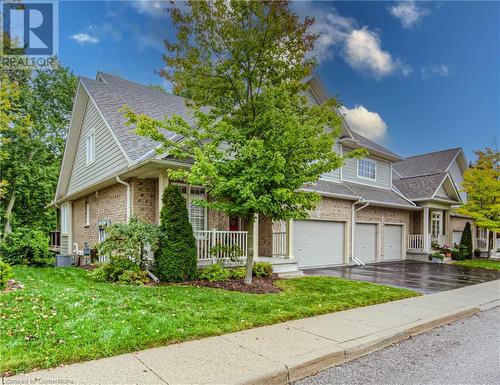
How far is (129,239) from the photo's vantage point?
29.5 feet

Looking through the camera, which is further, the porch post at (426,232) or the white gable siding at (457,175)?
the white gable siding at (457,175)

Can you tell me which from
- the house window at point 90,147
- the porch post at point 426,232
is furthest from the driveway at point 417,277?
the house window at point 90,147

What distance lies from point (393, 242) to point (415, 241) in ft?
5.90

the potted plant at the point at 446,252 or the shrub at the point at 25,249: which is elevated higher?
the shrub at the point at 25,249

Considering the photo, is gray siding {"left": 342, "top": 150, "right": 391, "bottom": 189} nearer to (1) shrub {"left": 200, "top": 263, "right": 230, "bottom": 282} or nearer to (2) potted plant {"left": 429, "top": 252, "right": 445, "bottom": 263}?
(2) potted plant {"left": 429, "top": 252, "right": 445, "bottom": 263}

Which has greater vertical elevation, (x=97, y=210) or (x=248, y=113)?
(x=248, y=113)

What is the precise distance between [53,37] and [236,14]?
21.7ft

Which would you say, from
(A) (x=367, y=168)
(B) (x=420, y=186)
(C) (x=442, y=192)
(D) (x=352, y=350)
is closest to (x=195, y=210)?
(D) (x=352, y=350)

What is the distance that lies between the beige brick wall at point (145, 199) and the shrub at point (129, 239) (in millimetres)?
1473

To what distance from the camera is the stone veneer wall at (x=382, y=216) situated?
17422 millimetres

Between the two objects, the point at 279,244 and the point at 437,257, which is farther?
the point at 437,257

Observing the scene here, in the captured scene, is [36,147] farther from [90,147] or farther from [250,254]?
[250,254]

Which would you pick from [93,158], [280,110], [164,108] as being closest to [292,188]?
[280,110]

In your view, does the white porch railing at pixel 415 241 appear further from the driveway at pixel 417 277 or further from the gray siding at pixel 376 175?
the driveway at pixel 417 277
